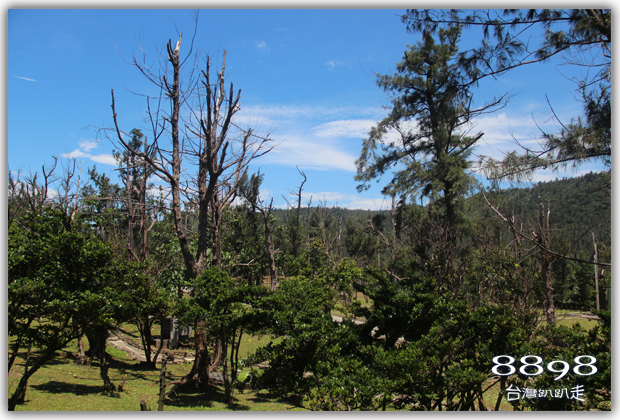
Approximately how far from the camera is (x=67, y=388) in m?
8.52

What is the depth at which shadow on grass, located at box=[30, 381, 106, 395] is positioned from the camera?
26.6ft

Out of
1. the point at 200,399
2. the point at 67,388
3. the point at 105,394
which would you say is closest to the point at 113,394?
the point at 105,394

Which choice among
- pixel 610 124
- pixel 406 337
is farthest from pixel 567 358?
pixel 610 124

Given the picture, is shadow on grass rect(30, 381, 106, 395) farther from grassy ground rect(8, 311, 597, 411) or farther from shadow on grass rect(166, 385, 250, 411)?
shadow on grass rect(166, 385, 250, 411)

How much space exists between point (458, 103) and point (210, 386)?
8.31m

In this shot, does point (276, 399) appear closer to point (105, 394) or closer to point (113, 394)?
point (113, 394)

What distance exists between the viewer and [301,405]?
28.3 feet

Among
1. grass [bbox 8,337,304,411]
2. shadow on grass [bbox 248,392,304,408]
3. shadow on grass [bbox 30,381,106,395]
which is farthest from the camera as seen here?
shadow on grass [bbox 248,392,304,408]

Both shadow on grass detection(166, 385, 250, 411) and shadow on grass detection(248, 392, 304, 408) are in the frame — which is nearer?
shadow on grass detection(166, 385, 250, 411)

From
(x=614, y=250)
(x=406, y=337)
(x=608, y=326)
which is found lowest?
(x=406, y=337)

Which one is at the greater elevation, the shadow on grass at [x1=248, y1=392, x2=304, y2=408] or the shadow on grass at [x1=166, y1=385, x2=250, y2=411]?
the shadow on grass at [x1=166, y1=385, x2=250, y2=411]

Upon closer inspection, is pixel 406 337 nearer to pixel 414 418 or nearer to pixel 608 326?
pixel 414 418

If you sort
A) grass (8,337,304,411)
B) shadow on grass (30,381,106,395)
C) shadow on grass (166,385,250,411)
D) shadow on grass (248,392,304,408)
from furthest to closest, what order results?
shadow on grass (248,392,304,408) < shadow on grass (30,381,106,395) < shadow on grass (166,385,250,411) < grass (8,337,304,411)

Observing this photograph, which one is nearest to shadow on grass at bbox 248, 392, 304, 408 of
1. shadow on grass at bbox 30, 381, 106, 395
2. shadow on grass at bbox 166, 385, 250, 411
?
shadow on grass at bbox 166, 385, 250, 411
